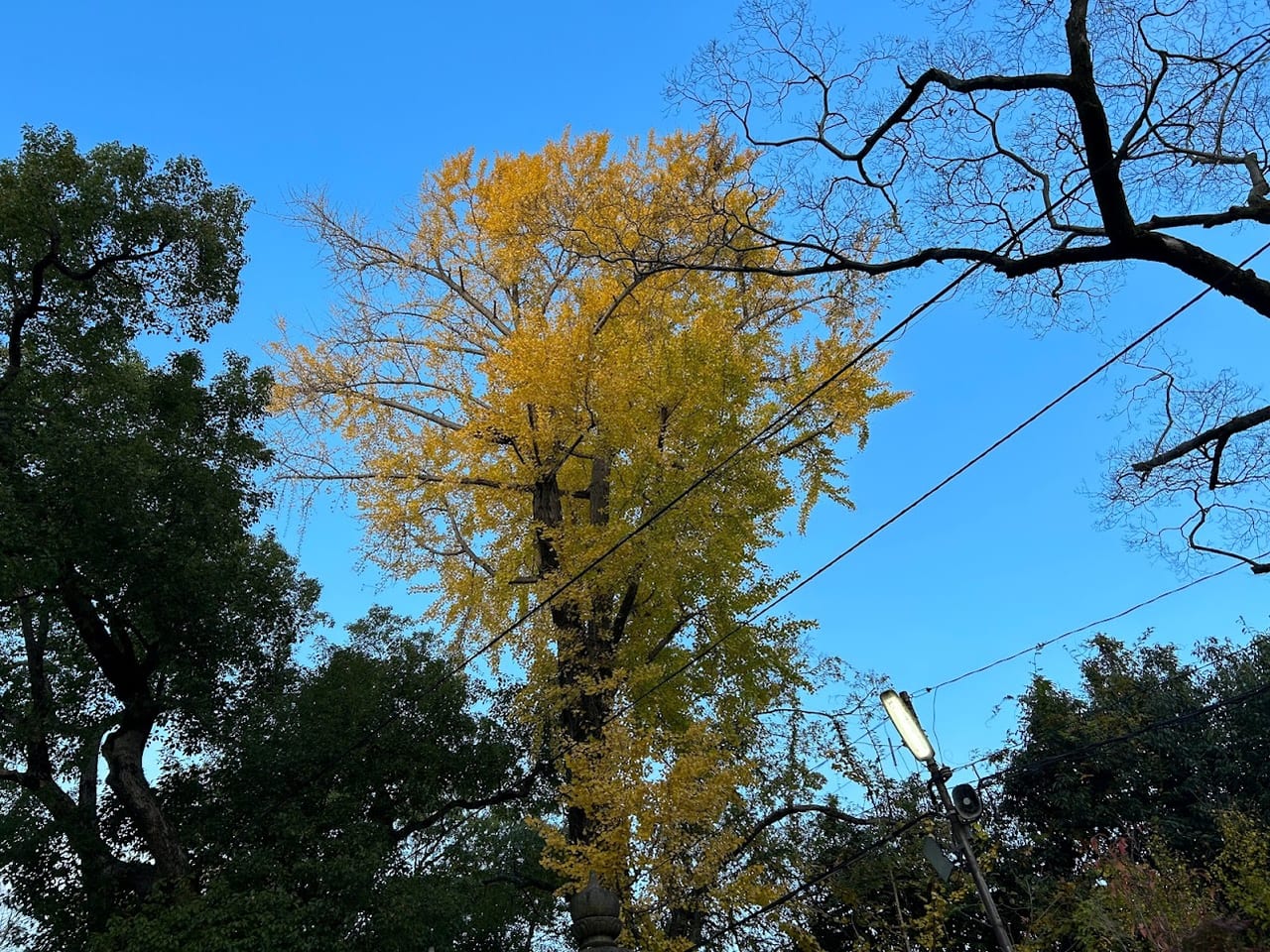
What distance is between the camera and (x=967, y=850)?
18.1ft

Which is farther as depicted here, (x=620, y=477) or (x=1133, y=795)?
(x=1133, y=795)

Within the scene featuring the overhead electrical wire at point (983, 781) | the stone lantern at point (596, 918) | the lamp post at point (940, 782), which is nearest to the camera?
the overhead electrical wire at point (983, 781)

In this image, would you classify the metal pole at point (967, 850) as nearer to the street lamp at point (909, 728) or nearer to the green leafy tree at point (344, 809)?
the street lamp at point (909, 728)

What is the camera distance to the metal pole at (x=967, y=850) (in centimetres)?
538

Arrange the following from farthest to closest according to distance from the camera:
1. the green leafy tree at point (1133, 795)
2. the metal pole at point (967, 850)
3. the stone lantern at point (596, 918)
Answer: the green leafy tree at point (1133, 795), the stone lantern at point (596, 918), the metal pole at point (967, 850)

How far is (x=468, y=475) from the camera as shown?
10586 mm

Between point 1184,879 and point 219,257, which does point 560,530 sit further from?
point 1184,879

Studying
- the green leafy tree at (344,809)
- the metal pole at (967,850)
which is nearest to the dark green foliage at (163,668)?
the green leafy tree at (344,809)

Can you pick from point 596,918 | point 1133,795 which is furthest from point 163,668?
point 1133,795

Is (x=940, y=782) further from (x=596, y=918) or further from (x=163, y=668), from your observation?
(x=163, y=668)

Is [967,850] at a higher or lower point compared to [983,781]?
lower

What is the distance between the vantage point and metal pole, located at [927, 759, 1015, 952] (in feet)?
17.6

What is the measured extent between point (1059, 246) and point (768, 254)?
94.3 inches

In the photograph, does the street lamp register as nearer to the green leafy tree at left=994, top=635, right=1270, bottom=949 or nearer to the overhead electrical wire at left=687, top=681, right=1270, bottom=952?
the overhead electrical wire at left=687, top=681, right=1270, bottom=952
